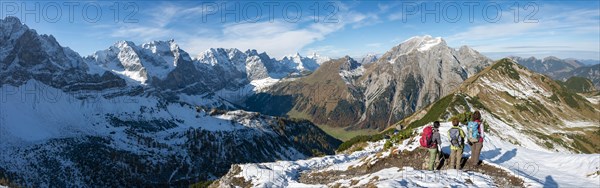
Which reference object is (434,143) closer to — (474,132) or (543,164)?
(474,132)

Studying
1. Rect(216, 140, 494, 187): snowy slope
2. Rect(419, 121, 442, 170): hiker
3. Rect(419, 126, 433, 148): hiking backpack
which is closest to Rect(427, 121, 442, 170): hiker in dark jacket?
Rect(419, 121, 442, 170): hiker

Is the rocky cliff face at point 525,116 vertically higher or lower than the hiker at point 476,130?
lower

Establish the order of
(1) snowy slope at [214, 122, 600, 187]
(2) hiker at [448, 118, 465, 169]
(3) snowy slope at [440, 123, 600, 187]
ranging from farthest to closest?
1. (3) snowy slope at [440, 123, 600, 187]
2. (2) hiker at [448, 118, 465, 169]
3. (1) snowy slope at [214, 122, 600, 187]

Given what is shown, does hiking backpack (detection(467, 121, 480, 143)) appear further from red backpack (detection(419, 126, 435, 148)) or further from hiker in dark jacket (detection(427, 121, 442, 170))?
red backpack (detection(419, 126, 435, 148))

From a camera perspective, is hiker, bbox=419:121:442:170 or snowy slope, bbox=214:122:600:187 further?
hiker, bbox=419:121:442:170

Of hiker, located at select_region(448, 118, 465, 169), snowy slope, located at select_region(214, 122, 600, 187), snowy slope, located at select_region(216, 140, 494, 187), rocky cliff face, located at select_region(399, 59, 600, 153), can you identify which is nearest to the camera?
snowy slope, located at select_region(216, 140, 494, 187)

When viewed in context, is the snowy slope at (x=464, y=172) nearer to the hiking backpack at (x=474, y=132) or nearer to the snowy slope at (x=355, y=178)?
the snowy slope at (x=355, y=178)

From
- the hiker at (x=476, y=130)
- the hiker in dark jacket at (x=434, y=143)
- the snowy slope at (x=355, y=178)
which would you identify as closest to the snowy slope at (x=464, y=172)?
the snowy slope at (x=355, y=178)

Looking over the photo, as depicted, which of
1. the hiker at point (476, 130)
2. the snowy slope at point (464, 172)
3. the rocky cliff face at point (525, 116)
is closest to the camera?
the snowy slope at point (464, 172)

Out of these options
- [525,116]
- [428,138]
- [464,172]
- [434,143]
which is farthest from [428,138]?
[525,116]

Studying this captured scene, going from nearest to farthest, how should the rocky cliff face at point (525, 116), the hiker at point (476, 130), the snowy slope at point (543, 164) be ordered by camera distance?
the snowy slope at point (543, 164) → the hiker at point (476, 130) → the rocky cliff face at point (525, 116)
